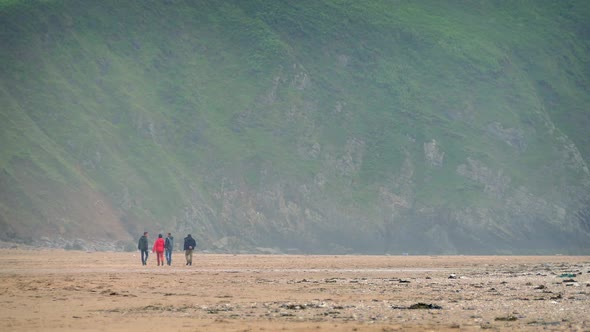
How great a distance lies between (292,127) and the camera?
10219cm

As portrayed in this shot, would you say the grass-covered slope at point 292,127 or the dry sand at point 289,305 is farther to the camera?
the grass-covered slope at point 292,127

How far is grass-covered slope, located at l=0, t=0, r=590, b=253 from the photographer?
85688mm

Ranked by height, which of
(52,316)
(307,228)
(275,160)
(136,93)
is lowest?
(52,316)

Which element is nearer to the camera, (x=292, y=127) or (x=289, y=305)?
(x=289, y=305)

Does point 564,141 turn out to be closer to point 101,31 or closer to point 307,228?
point 307,228

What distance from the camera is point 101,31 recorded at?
104 meters

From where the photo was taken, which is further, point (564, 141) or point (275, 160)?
point (564, 141)

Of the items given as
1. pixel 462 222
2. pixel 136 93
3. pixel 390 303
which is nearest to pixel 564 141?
pixel 462 222

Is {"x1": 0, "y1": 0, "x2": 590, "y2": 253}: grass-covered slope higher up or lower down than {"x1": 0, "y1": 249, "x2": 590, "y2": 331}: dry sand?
higher up

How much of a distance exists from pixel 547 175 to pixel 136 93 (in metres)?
43.5

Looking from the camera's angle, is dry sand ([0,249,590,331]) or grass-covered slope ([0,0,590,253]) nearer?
dry sand ([0,249,590,331])

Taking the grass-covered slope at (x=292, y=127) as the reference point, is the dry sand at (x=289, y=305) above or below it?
below

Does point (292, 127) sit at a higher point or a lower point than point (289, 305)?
higher

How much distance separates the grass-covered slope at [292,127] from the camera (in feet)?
281
